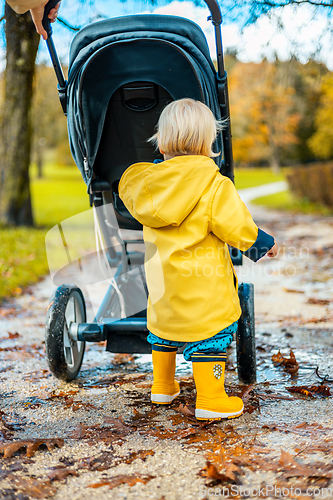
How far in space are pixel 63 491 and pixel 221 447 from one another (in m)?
0.69

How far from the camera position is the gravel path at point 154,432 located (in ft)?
5.96

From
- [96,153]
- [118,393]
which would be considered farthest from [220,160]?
[118,393]

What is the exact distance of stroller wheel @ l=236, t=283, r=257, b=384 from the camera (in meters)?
2.68

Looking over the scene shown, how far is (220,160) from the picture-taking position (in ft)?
9.48

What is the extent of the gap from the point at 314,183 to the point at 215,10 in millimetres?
13585

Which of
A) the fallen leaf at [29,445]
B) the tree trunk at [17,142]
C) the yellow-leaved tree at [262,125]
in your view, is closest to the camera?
the fallen leaf at [29,445]

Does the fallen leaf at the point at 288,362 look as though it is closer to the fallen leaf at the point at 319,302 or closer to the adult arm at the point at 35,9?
the fallen leaf at the point at 319,302

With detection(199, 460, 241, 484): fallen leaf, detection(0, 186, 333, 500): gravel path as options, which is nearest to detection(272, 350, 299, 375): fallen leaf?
detection(0, 186, 333, 500): gravel path

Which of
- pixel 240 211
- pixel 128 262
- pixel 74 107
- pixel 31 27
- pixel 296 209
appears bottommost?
pixel 296 209

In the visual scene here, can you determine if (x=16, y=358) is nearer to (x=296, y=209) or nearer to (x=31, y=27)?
(x=31, y=27)

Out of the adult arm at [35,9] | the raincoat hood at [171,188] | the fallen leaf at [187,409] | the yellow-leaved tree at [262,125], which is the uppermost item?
the yellow-leaved tree at [262,125]

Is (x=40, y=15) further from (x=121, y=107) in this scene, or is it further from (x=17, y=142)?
(x=17, y=142)

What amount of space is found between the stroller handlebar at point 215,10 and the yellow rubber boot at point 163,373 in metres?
1.74

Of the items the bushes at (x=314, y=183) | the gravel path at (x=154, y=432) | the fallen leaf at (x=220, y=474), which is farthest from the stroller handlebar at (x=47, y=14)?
the bushes at (x=314, y=183)
